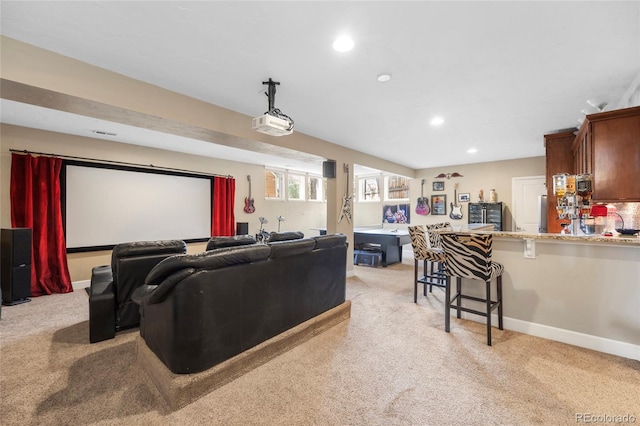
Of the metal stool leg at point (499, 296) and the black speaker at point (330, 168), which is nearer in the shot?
the metal stool leg at point (499, 296)

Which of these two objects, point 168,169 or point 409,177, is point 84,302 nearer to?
point 168,169

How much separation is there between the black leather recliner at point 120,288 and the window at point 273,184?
4.52m

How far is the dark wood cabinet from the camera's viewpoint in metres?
4.11

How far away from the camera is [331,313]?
294 centimetres

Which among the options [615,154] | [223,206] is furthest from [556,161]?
[223,206]

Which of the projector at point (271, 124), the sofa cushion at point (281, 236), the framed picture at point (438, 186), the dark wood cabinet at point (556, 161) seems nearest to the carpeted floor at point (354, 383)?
the sofa cushion at point (281, 236)

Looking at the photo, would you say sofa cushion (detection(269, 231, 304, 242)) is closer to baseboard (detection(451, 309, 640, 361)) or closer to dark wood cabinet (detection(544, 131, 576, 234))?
baseboard (detection(451, 309, 640, 361))

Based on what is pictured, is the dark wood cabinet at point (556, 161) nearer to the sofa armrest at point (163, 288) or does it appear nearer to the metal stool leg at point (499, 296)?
the metal stool leg at point (499, 296)

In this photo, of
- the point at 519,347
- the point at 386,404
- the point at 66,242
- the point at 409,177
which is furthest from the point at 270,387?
the point at 409,177

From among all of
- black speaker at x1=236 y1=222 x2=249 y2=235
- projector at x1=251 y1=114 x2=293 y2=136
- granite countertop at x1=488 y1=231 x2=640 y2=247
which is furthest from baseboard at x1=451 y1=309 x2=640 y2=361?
black speaker at x1=236 y1=222 x2=249 y2=235

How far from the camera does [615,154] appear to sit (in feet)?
8.52

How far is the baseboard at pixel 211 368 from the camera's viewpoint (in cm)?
175

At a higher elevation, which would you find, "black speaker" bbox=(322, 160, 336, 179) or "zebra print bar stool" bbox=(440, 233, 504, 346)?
"black speaker" bbox=(322, 160, 336, 179)

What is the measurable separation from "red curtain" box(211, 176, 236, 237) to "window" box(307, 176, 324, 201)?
8.86 ft
